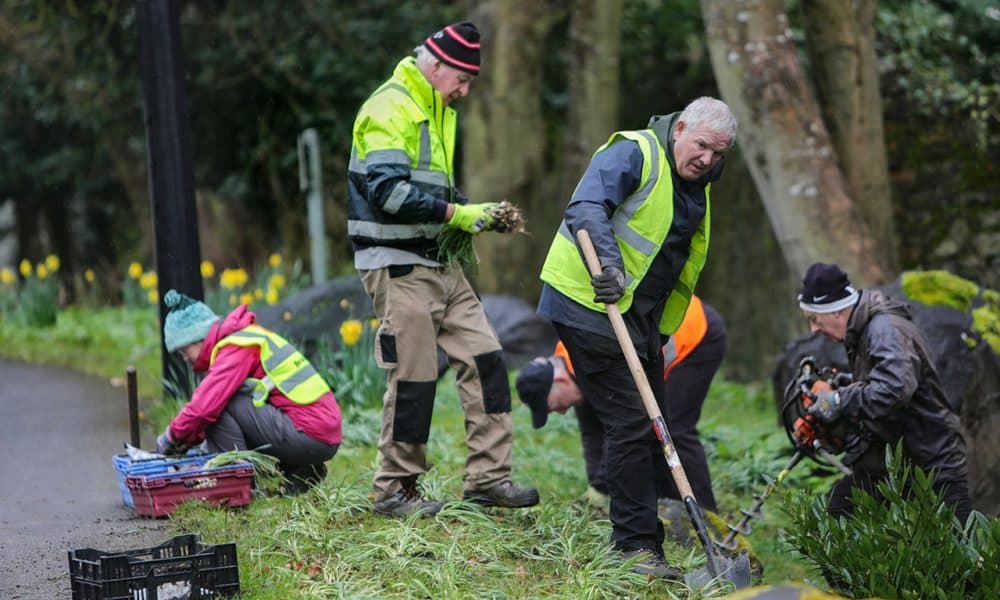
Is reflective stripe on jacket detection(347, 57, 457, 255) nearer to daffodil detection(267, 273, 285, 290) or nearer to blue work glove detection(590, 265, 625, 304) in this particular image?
blue work glove detection(590, 265, 625, 304)

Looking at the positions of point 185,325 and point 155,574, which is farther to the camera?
point 185,325

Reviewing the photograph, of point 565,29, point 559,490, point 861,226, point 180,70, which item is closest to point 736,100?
point 861,226

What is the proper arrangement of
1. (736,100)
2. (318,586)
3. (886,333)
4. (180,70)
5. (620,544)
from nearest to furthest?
(318,586) → (620,544) → (886,333) → (180,70) → (736,100)

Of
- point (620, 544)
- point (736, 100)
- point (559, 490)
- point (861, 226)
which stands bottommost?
point (559, 490)

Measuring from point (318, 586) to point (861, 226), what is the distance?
5.02 meters

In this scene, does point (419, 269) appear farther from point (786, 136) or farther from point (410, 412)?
point (786, 136)

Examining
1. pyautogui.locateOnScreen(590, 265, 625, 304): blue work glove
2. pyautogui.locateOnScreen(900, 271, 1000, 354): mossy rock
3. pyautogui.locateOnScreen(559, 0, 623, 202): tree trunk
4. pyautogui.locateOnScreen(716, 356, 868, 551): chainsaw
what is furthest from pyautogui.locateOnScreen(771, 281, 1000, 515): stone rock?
pyautogui.locateOnScreen(559, 0, 623, 202): tree trunk

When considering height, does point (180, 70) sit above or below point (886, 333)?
above

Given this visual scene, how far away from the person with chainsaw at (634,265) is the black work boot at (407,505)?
783 mm

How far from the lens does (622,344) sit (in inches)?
200

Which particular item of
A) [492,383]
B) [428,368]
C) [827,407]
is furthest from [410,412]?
[827,407]

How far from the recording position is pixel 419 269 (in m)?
5.68

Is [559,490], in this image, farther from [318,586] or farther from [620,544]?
[318,586]

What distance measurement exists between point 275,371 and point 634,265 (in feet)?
6.13
